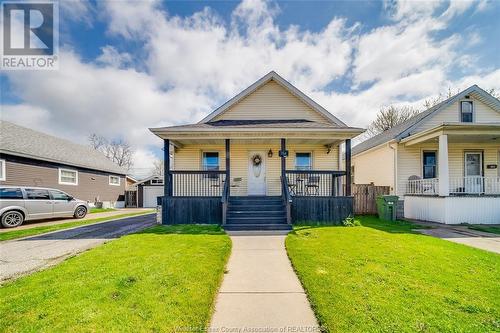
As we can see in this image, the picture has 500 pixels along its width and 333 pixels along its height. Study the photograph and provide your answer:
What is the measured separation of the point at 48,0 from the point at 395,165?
1604 cm

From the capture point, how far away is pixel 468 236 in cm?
700

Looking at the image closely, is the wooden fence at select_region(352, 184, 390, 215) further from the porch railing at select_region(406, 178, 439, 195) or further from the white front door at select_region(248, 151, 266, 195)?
the white front door at select_region(248, 151, 266, 195)

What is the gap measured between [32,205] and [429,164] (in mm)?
19096

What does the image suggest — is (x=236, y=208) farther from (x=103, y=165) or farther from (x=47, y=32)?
(x=103, y=165)

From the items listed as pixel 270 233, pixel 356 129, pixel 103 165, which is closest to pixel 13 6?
pixel 270 233

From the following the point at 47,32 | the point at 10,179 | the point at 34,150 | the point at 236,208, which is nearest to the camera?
the point at 47,32

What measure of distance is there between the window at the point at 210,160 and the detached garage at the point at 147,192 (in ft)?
39.4

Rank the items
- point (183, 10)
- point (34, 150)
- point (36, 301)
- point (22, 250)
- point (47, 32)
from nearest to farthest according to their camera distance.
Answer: point (36, 301) < point (22, 250) < point (47, 32) < point (183, 10) < point (34, 150)

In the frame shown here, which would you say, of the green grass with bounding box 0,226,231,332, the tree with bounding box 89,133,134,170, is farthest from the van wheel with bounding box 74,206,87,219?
the tree with bounding box 89,133,134,170

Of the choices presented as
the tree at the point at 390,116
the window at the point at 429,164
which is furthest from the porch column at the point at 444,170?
the tree at the point at 390,116

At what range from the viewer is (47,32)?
7.96m

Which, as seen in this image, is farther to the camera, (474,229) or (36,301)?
(474,229)

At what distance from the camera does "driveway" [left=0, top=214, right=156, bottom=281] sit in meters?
4.42

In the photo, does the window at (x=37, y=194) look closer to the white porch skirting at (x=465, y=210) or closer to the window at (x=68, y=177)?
the window at (x=68, y=177)
